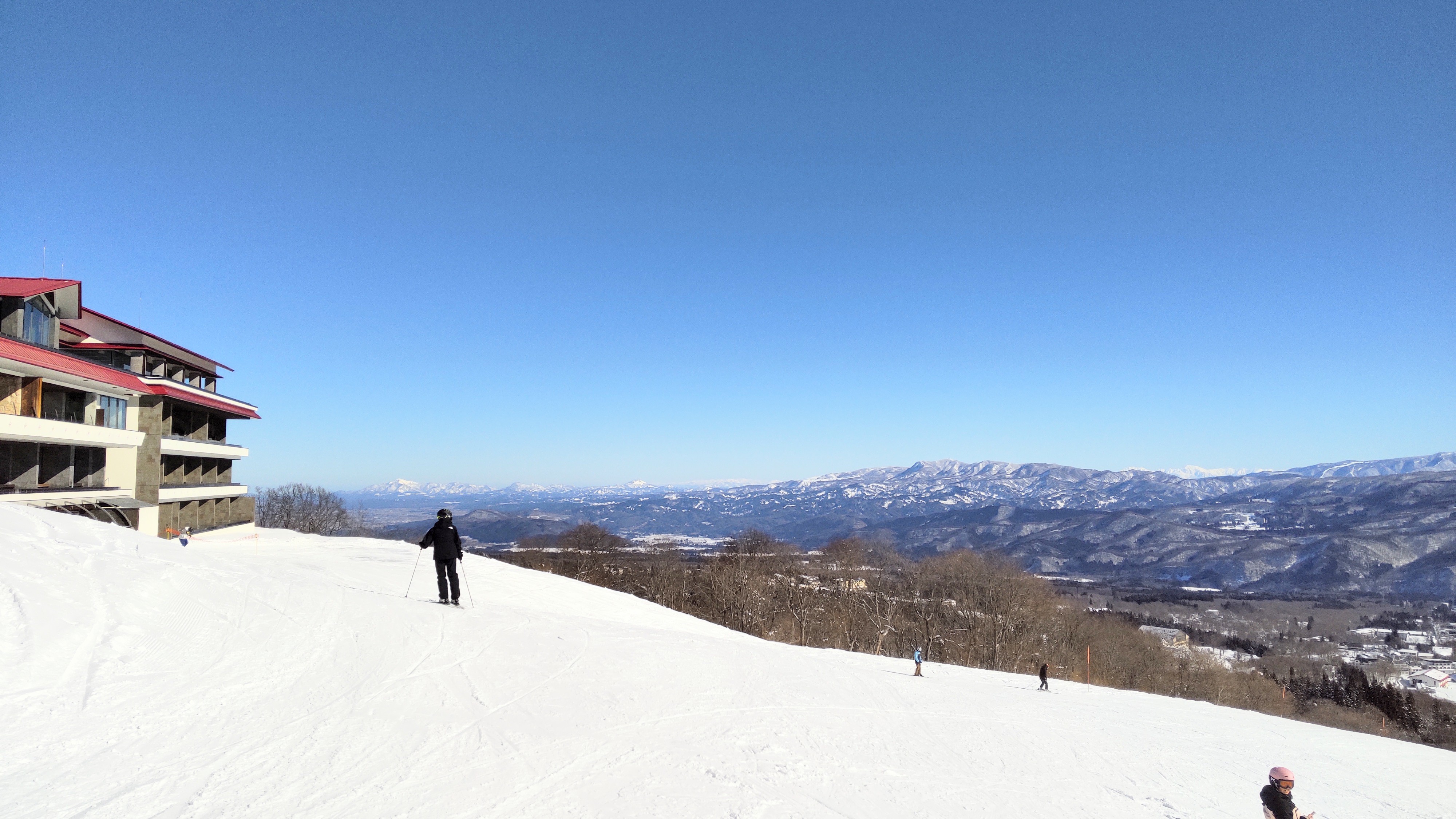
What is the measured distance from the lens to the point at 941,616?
56250mm

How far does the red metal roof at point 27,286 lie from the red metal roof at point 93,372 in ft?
7.74

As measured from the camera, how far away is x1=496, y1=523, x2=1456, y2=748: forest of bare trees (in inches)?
2020

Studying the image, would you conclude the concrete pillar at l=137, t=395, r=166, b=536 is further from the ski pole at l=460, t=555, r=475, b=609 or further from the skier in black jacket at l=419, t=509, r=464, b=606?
the skier in black jacket at l=419, t=509, r=464, b=606

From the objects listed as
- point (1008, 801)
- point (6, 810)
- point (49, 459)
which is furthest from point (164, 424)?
point (1008, 801)

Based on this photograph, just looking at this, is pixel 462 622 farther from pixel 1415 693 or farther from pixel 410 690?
pixel 1415 693

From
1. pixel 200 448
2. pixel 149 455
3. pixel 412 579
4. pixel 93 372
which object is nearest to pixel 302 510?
pixel 200 448

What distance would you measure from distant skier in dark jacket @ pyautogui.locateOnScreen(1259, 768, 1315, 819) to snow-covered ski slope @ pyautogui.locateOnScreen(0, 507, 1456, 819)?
226 cm

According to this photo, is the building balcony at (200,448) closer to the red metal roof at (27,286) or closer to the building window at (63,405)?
the building window at (63,405)

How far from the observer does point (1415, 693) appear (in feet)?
247

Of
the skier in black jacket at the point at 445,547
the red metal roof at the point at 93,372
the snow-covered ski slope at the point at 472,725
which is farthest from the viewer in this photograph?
the red metal roof at the point at 93,372

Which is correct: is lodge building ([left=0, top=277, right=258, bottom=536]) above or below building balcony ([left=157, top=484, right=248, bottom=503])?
above

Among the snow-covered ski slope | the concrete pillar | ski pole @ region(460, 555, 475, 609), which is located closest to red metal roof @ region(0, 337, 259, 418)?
the concrete pillar

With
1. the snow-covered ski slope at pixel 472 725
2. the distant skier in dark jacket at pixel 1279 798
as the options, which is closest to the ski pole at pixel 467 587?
the snow-covered ski slope at pixel 472 725

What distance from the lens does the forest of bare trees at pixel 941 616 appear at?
51312 millimetres
